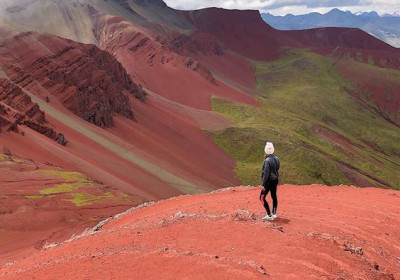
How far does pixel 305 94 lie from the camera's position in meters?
138

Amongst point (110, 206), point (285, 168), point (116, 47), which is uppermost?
point (116, 47)

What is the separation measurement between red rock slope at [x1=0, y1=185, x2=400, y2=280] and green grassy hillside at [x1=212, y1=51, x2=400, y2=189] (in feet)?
170

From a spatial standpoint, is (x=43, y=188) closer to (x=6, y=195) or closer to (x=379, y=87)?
(x=6, y=195)

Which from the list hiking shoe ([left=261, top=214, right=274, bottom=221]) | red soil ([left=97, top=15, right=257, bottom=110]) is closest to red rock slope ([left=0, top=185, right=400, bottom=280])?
hiking shoe ([left=261, top=214, right=274, bottom=221])

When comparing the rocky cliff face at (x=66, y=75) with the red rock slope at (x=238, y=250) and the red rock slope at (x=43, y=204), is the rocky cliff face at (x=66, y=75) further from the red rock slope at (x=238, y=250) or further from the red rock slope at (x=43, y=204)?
the red rock slope at (x=238, y=250)

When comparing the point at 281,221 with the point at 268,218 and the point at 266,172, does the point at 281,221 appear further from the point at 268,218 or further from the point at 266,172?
the point at 266,172

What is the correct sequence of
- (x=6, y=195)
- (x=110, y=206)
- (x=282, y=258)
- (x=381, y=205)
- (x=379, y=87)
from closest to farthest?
(x=282, y=258), (x=381, y=205), (x=6, y=195), (x=110, y=206), (x=379, y=87)

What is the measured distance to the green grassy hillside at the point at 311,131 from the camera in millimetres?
72812

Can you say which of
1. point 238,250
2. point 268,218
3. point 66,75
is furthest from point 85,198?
point 66,75

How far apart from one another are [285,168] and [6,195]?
5274cm

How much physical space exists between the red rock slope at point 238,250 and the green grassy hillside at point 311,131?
5182 centimetres

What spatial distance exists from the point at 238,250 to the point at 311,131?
300ft

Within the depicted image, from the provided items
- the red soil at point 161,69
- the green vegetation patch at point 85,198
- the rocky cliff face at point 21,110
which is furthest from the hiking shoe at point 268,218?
the red soil at point 161,69

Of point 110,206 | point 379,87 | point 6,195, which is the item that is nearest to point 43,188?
point 6,195
